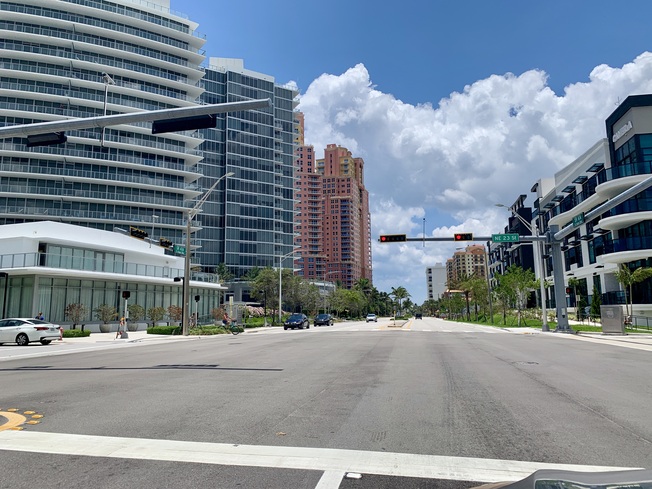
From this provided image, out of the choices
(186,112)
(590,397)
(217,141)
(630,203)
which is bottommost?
(590,397)

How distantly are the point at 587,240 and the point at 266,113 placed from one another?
3498 inches

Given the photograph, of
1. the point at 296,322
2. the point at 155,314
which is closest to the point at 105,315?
the point at 155,314

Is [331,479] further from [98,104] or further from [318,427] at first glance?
[98,104]

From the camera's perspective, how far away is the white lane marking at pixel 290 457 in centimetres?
499

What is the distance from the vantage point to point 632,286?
156ft

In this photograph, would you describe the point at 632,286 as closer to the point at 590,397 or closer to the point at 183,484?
the point at 590,397

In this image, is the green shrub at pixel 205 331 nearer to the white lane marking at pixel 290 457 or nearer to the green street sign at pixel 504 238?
the green street sign at pixel 504 238

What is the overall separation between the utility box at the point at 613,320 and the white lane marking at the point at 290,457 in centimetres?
3171

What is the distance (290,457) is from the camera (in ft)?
18.0

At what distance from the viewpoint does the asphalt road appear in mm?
4996

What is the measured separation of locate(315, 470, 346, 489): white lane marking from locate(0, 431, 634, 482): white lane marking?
0.33 feet

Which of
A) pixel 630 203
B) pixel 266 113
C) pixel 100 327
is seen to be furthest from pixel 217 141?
pixel 630 203

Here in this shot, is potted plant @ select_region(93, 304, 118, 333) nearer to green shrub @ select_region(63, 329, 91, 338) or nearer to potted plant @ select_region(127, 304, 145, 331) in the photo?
potted plant @ select_region(127, 304, 145, 331)

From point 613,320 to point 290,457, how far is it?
110ft
